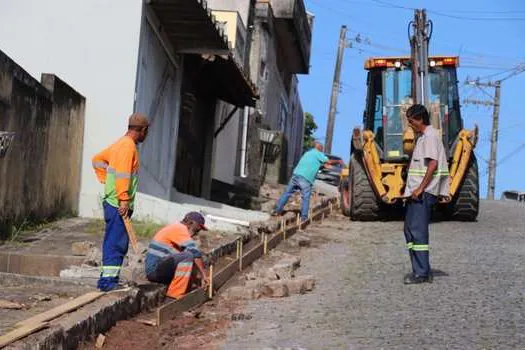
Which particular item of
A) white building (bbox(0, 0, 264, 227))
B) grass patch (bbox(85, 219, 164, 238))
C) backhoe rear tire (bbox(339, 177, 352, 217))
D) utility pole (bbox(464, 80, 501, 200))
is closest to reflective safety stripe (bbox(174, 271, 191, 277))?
grass patch (bbox(85, 219, 164, 238))

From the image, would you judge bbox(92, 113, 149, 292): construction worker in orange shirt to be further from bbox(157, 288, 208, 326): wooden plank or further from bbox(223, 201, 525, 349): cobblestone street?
bbox(223, 201, 525, 349): cobblestone street

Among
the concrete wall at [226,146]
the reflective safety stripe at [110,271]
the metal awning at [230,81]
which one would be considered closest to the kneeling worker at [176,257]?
the reflective safety stripe at [110,271]

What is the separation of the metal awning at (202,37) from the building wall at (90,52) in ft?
2.35

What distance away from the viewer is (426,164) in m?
8.27

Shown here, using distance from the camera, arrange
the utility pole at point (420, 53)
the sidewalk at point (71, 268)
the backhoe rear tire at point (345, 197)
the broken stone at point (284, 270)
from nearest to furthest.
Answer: the sidewalk at point (71, 268), the broken stone at point (284, 270), the utility pole at point (420, 53), the backhoe rear tire at point (345, 197)

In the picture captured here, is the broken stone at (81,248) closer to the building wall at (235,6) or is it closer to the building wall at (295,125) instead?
the building wall at (235,6)

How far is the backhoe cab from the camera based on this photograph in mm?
15141

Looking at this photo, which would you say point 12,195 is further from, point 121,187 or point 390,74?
point 390,74

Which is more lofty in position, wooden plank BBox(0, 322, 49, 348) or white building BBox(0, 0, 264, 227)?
white building BBox(0, 0, 264, 227)

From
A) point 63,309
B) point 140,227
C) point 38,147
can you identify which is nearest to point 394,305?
point 63,309

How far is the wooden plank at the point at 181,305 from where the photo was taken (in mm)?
6973

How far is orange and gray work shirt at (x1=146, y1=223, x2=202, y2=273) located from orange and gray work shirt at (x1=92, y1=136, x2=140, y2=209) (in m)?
1.07

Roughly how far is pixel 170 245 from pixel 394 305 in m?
2.24

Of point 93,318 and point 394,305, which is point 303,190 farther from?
point 93,318
